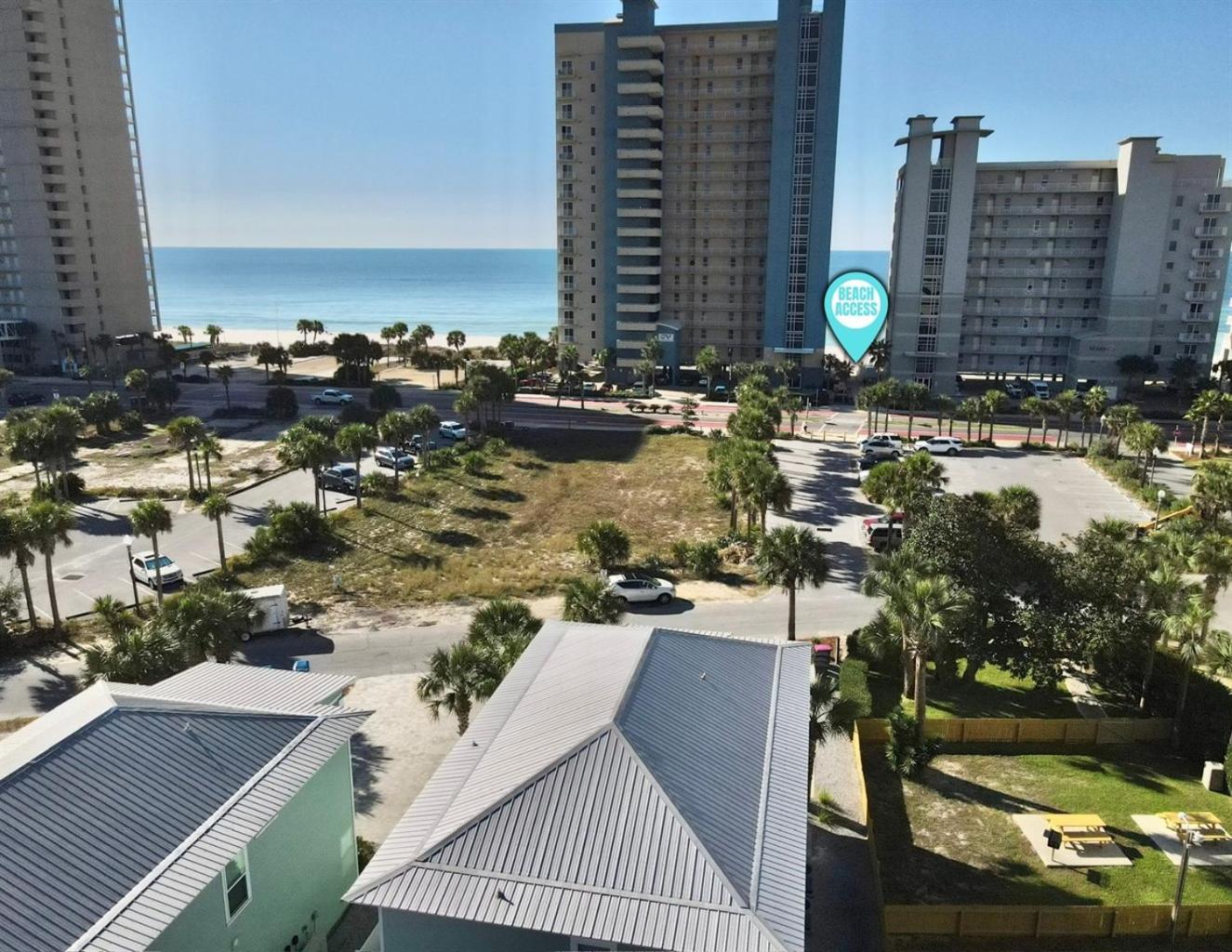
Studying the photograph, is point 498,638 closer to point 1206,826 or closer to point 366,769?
point 366,769

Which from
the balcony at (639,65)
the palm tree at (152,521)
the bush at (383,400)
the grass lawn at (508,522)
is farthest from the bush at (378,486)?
the balcony at (639,65)

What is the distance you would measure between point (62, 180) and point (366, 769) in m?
106

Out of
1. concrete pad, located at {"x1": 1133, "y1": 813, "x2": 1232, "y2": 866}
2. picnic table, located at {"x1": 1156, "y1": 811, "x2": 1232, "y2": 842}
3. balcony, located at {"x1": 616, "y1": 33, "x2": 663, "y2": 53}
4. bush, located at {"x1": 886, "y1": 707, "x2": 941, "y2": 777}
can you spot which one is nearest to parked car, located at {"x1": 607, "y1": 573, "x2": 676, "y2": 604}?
bush, located at {"x1": 886, "y1": 707, "x2": 941, "y2": 777}

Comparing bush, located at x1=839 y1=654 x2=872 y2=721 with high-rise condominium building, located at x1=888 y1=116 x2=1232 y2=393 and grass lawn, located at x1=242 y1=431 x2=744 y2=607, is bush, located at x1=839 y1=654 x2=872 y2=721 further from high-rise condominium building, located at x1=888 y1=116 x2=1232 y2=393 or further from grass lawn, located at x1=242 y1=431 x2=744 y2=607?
high-rise condominium building, located at x1=888 y1=116 x2=1232 y2=393

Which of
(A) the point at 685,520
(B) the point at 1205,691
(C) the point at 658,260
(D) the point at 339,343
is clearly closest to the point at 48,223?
(D) the point at 339,343

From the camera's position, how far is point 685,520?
49.4 meters

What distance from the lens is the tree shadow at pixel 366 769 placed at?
23.8 metres

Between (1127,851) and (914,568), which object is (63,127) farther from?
(1127,851)

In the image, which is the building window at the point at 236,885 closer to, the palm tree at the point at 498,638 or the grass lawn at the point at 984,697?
the palm tree at the point at 498,638

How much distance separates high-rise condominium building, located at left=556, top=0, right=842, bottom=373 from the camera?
9188 centimetres

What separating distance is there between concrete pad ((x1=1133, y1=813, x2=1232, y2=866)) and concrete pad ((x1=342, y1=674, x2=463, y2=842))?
63.3 ft

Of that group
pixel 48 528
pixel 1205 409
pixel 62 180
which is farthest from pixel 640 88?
pixel 48 528

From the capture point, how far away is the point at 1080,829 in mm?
21750

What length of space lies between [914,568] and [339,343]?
7880 centimetres
